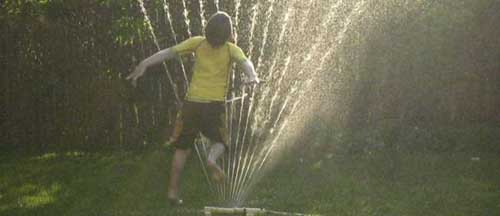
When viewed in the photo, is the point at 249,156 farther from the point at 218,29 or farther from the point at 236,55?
the point at 218,29

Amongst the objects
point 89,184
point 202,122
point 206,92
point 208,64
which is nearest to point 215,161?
point 202,122

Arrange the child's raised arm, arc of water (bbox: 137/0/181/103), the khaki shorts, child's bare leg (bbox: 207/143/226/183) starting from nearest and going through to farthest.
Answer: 1. the child's raised arm
2. child's bare leg (bbox: 207/143/226/183)
3. the khaki shorts
4. arc of water (bbox: 137/0/181/103)

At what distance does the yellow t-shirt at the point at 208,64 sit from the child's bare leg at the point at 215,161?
0.34 meters

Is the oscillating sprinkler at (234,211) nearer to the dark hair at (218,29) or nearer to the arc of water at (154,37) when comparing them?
the dark hair at (218,29)

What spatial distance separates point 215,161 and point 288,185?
1.03 meters

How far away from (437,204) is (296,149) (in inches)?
102

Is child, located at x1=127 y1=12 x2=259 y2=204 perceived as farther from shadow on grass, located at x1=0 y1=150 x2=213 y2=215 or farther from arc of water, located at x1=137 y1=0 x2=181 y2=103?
arc of water, located at x1=137 y1=0 x2=181 y2=103

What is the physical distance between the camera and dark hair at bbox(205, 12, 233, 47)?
18.8 ft

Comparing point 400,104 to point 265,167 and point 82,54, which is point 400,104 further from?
point 82,54

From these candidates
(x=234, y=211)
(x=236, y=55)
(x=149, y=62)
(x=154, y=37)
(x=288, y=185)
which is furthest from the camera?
(x=154, y=37)

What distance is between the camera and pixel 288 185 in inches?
267

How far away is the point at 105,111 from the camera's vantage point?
9031 millimetres

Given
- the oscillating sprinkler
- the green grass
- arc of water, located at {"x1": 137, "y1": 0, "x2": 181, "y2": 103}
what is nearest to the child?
the green grass

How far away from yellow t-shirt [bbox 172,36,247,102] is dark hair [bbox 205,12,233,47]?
10cm
